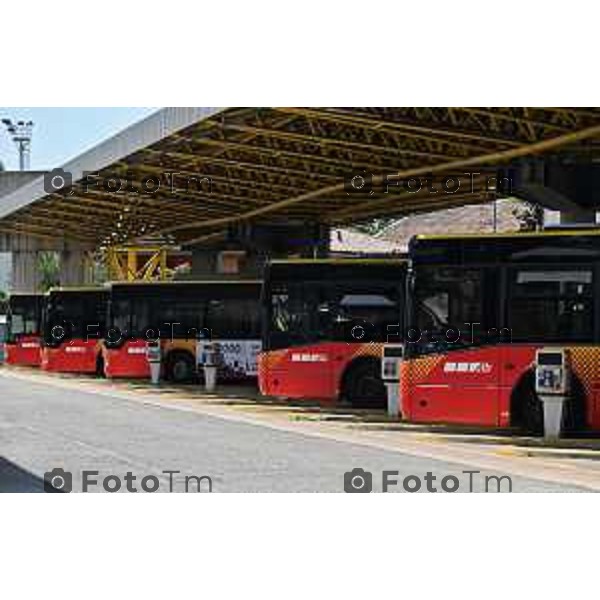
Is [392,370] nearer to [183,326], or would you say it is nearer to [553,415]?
[553,415]

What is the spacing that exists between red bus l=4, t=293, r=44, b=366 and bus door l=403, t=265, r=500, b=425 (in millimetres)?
22469

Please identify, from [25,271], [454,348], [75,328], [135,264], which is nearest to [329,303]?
[454,348]

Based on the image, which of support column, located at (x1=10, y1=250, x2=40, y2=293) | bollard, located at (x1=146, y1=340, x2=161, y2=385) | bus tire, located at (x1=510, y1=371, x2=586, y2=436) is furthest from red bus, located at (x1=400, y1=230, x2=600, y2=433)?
support column, located at (x1=10, y1=250, x2=40, y2=293)

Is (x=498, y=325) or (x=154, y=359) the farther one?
(x=154, y=359)

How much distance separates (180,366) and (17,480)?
53.2ft

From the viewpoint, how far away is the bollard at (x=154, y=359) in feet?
86.8

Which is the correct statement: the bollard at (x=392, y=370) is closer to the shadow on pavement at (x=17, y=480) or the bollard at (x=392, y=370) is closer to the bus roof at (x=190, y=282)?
the shadow on pavement at (x=17, y=480)

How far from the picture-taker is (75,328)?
31375mm

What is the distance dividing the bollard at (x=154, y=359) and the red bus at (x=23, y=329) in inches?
403

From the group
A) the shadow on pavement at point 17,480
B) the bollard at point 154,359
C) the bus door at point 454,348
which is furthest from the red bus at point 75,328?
the shadow on pavement at point 17,480

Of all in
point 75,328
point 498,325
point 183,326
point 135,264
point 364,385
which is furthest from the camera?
point 135,264

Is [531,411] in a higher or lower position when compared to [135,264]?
lower

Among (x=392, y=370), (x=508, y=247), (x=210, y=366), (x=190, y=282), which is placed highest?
(x=508, y=247)
